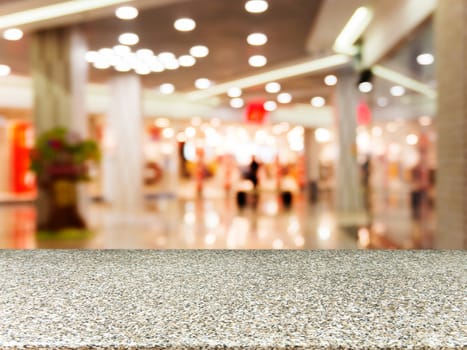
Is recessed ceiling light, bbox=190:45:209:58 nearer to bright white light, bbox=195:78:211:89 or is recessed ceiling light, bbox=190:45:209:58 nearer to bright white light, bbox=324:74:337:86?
bright white light, bbox=195:78:211:89

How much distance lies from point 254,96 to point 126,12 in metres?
10.4

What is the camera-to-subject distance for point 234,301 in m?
1.22

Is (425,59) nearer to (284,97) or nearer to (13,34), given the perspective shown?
(13,34)

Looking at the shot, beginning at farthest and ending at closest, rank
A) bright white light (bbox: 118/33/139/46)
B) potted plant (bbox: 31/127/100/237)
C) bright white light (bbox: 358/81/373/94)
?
bright white light (bbox: 358/81/373/94), bright white light (bbox: 118/33/139/46), potted plant (bbox: 31/127/100/237)

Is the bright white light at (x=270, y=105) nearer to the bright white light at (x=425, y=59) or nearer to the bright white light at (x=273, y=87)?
the bright white light at (x=273, y=87)

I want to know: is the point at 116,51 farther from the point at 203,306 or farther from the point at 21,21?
the point at 203,306

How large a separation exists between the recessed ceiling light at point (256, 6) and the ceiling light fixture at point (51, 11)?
1858mm

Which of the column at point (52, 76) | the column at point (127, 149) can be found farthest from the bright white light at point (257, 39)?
the column at point (127, 149)

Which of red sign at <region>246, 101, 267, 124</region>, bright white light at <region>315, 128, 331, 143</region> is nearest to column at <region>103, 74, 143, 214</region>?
red sign at <region>246, 101, 267, 124</region>


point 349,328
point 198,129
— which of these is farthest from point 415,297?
point 198,129

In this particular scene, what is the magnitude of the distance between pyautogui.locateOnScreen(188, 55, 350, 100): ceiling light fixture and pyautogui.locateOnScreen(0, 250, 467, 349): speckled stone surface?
1189cm

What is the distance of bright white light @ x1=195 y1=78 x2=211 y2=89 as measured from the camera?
15898mm

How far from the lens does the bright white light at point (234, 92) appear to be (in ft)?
57.1

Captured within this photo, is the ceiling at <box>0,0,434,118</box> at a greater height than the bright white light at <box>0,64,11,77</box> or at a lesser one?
lesser
